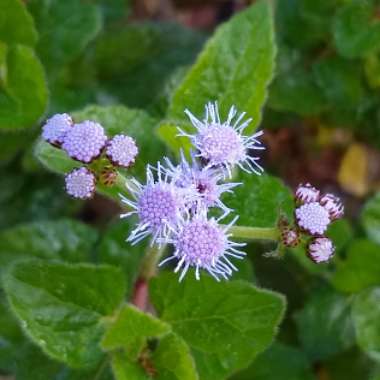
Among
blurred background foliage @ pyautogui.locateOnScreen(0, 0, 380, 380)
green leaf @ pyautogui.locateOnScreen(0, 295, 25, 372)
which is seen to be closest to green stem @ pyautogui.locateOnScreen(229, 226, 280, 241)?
blurred background foliage @ pyautogui.locateOnScreen(0, 0, 380, 380)

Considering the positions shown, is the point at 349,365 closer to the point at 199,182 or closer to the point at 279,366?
the point at 279,366

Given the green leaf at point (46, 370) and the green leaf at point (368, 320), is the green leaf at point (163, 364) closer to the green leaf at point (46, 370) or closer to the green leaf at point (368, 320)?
the green leaf at point (46, 370)

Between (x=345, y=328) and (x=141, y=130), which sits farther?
(x=345, y=328)

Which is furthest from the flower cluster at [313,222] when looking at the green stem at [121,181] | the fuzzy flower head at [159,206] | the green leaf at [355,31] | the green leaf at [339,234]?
the green leaf at [355,31]

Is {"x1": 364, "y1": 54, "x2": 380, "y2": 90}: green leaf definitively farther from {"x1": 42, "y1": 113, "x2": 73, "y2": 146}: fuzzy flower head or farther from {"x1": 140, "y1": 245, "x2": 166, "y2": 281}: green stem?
{"x1": 42, "y1": 113, "x2": 73, "y2": 146}: fuzzy flower head

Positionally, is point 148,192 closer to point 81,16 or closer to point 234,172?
point 234,172

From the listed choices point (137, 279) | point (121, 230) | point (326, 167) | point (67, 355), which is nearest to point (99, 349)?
point (67, 355)
